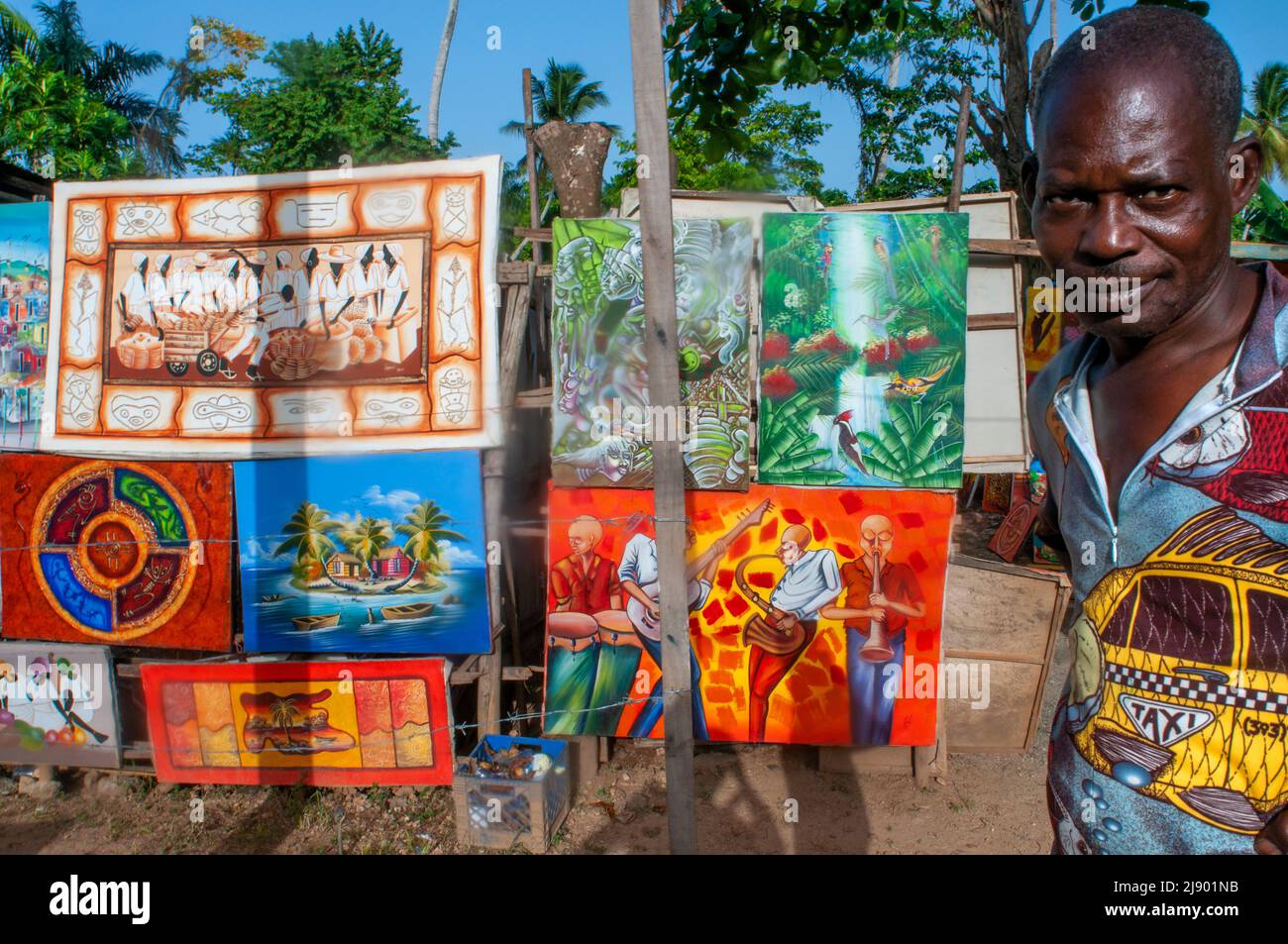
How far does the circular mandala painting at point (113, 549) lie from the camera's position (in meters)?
6.14

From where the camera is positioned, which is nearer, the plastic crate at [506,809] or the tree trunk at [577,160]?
the plastic crate at [506,809]

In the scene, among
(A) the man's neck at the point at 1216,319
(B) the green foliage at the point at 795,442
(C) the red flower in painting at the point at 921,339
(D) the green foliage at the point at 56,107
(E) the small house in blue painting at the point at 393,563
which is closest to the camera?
(A) the man's neck at the point at 1216,319

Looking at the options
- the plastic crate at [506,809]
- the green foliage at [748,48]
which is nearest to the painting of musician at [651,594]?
the plastic crate at [506,809]

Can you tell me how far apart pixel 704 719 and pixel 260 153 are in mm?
17922

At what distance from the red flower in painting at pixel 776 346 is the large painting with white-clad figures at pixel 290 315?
1.80 meters

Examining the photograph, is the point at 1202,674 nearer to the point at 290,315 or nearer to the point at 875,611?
the point at 875,611

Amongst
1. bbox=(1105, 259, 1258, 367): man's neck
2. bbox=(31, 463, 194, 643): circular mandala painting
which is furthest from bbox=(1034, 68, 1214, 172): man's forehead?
bbox=(31, 463, 194, 643): circular mandala painting

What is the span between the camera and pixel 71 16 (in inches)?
846

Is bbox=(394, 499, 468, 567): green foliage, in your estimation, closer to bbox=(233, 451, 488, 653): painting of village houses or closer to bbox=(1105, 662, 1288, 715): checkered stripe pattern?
bbox=(233, 451, 488, 653): painting of village houses

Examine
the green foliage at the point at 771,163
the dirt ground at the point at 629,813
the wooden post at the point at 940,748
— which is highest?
the green foliage at the point at 771,163

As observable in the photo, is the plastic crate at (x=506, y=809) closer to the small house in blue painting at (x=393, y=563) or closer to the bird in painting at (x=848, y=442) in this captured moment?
the small house in blue painting at (x=393, y=563)

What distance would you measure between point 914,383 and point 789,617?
1742 millimetres

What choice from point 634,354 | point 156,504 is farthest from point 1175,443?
point 156,504

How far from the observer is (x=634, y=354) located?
582 cm
